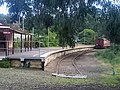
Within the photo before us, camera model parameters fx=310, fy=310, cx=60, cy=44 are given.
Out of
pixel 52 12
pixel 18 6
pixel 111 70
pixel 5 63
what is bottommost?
pixel 111 70

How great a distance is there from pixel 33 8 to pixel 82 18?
124cm

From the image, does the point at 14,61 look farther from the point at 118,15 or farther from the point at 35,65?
the point at 118,15

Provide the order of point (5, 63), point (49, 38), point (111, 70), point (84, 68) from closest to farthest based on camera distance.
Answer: point (5, 63)
point (111, 70)
point (84, 68)
point (49, 38)

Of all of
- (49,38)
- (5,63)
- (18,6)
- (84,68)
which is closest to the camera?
(18,6)

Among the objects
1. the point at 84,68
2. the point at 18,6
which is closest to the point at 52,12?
the point at 18,6

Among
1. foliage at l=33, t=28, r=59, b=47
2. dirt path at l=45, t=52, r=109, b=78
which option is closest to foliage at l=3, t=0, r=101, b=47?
foliage at l=33, t=28, r=59, b=47

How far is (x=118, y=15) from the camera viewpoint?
7.53 meters

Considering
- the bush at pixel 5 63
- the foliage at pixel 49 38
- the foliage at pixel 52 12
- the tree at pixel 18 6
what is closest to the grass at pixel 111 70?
the foliage at pixel 49 38

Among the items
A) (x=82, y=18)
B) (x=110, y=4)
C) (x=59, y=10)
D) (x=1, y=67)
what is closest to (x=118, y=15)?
(x=110, y=4)

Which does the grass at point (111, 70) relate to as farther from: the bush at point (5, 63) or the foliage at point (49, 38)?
the bush at point (5, 63)

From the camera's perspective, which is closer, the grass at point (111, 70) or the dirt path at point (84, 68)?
the grass at point (111, 70)

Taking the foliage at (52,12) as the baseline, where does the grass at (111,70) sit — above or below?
below

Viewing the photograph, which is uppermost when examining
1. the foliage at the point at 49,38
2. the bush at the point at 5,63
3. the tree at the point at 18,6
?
the tree at the point at 18,6

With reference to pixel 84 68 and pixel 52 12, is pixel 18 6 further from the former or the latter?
pixel 84 68
